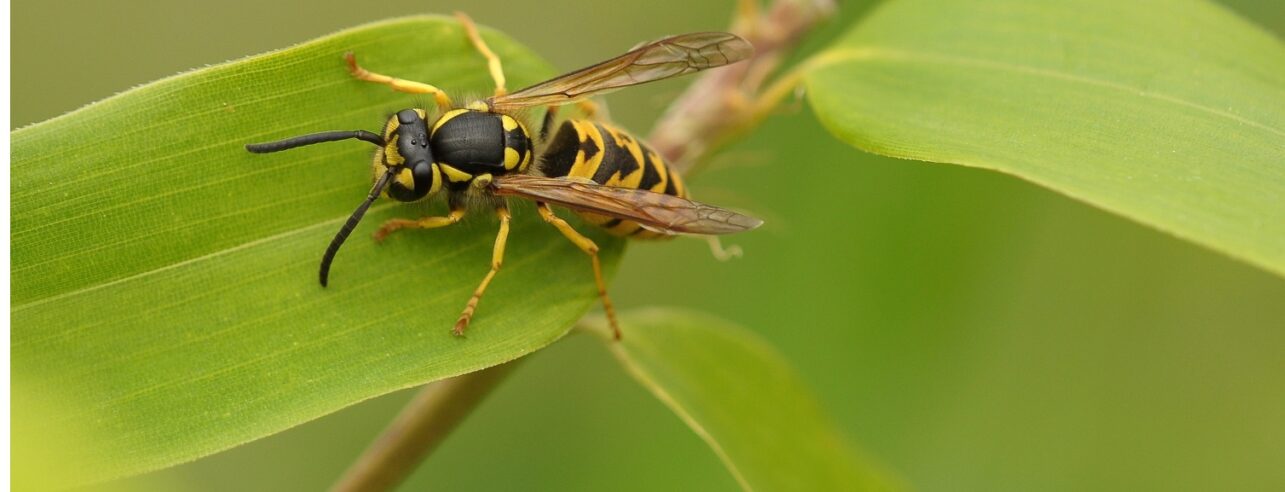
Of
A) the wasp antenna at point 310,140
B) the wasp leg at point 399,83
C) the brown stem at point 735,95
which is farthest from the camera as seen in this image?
the brown stem at point 735,95

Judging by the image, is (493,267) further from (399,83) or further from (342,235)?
(399,83)

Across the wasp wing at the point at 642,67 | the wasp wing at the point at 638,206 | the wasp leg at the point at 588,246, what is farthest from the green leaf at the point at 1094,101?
the wasp leg at the point at 588,246

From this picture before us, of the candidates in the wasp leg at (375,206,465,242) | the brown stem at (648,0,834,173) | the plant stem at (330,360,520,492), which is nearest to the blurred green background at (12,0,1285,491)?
the brown stem at (648,0,834,173)

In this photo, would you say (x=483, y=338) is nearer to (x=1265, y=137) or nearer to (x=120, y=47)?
(x=1265, y=137)

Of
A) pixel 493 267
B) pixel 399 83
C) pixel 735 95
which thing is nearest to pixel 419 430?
pixel 493 267

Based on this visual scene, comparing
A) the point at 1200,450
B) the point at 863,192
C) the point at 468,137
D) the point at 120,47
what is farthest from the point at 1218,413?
the point at 120,47

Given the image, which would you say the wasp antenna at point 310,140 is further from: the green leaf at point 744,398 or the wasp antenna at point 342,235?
the green leaf at point 744,398
